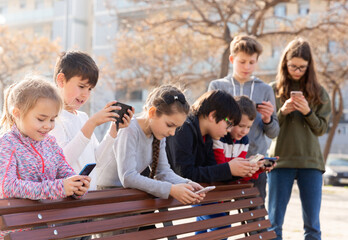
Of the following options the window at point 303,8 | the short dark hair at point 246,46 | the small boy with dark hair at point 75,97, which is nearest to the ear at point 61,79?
the small boy with dark hair at point 75,97

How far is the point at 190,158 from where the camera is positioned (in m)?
3.16

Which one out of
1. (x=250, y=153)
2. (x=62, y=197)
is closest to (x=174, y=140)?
(x=250, y=153)

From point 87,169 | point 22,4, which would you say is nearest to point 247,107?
point 87,169

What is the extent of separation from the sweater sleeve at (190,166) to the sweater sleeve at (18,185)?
1.14 m

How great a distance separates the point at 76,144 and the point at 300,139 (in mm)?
2035

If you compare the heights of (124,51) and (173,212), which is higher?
(124,51)

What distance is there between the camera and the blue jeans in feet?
12.8

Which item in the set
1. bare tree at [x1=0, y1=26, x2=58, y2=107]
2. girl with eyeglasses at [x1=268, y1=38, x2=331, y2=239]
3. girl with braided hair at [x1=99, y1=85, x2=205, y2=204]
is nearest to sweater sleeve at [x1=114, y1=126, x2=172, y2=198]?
girl with braided hair at [x1=99, y1=85, x2=205, y2=204]

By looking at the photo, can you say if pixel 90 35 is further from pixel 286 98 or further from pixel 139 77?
pixel 286 98

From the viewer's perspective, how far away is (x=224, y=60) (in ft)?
41.0

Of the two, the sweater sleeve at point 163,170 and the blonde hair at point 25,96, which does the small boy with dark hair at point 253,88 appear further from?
the blonde hair at point 25,96

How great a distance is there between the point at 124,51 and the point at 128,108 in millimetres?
14946

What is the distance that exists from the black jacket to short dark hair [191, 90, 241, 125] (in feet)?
0.36

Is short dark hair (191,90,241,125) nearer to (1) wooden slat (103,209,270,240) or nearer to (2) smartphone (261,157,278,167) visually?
(2) smartphone (261,157,278,167)
